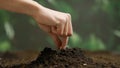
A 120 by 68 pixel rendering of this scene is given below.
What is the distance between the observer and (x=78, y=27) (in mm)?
2650

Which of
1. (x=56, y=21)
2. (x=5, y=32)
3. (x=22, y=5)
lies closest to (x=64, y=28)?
(x=56, y=21)

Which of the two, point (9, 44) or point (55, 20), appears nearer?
point (55, 20)

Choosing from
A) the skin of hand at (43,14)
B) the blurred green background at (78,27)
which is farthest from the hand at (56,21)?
the blurred green background at (78,27)

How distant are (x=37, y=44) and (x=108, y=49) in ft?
1.85

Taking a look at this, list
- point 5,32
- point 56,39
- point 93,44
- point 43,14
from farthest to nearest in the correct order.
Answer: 1. point 93,44
2. point 5,32
3. point 56,39
4. point 43,14

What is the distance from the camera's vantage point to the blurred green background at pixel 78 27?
260 cm

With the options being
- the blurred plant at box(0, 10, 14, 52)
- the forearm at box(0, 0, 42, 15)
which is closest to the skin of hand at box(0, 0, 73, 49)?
the forearm at box(0, 0, 42, 15)

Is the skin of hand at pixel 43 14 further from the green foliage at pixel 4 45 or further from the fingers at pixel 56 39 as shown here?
the green foliage at pixel 4 45

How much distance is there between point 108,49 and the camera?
270 centimetres

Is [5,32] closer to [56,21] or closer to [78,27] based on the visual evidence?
[78,27]

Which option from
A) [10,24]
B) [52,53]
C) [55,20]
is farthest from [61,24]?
[10,24]

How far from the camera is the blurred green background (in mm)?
2596

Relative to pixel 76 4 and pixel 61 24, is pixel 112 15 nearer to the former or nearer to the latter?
pixel 76 4

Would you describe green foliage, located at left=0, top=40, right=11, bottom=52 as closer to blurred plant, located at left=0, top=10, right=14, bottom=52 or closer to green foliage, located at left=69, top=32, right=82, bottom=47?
blurred plant, located at left=0, top=10, right=14, bottom=52
